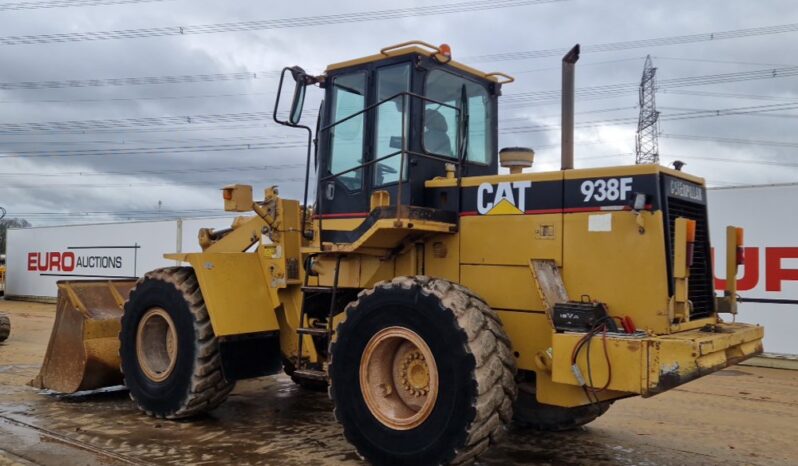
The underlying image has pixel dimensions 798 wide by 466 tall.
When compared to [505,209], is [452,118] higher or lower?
higher

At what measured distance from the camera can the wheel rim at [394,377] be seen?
5199mm

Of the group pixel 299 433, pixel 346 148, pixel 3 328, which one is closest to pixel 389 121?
pixel 346 148

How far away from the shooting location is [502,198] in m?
5.59

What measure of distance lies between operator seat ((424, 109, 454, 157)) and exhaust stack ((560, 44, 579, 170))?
1.08 meters

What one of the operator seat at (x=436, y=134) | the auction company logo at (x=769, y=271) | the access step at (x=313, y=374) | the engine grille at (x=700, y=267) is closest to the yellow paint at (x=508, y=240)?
the operator seat at (x=436, y=134)

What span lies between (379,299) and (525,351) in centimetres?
117

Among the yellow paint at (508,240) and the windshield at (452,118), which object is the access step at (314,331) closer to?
the yellow paint at (508,240)

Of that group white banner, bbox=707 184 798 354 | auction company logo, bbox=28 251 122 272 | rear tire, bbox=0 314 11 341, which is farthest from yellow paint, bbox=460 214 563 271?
auction company logo, bbox=28 251 122 272

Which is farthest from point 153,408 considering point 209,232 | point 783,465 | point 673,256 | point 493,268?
point 783,465

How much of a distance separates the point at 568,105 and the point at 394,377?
8.34ft

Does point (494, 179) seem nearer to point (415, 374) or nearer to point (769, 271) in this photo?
point (415, 374)

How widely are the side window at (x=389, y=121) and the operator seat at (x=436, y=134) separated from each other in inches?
9.2

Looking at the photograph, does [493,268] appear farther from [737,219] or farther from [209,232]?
[737,219]

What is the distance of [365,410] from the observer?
5.25 m
